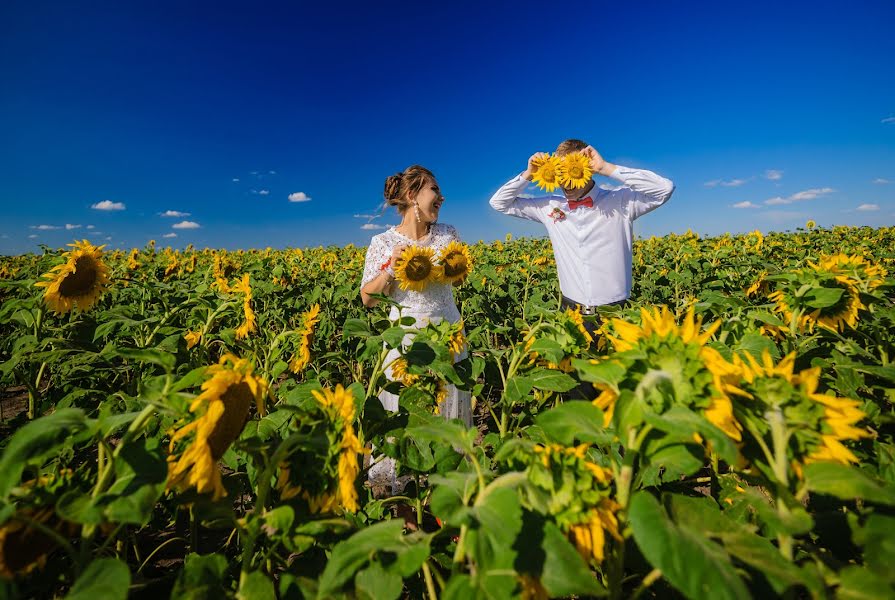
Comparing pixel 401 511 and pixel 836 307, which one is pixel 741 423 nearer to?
pixel 836 307

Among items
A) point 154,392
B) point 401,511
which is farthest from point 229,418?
point 401,511

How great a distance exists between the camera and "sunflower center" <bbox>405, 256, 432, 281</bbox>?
3029mm

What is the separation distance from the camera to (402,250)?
3.08 m

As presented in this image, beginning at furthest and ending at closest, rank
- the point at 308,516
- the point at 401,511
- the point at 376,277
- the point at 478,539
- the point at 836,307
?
the point at 376,277
the point at 401,511
the point at 836,307
the point at 308,516
the point at 478,539

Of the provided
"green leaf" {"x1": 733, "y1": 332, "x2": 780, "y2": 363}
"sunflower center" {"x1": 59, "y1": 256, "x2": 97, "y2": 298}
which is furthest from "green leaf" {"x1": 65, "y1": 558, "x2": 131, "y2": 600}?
"sunflower center" {"x1": 59, "y1": 256, "x2": 97, "y2": 298}

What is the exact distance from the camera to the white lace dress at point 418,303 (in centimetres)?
313

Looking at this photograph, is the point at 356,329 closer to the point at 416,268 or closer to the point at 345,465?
the point at 345,465

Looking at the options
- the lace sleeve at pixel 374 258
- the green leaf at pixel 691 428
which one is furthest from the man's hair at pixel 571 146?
the green leaf at pixel 691 428

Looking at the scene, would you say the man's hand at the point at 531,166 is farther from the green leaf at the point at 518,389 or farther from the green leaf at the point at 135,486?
the green leaf at the point at 135,486

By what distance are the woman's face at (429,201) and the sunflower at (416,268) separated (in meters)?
0.34

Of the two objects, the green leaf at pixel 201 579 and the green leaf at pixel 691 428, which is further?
the green leaf at pixel 201 579

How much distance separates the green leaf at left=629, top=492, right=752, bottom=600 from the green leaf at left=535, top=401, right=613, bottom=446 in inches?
6.6

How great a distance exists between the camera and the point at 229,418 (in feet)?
3.26

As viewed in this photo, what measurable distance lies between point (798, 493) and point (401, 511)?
192 cm
